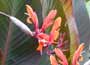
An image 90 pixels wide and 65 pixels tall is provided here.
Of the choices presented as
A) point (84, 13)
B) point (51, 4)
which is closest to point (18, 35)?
point (51, 4)

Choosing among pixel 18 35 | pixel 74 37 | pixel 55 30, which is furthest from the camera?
pixel 18 35

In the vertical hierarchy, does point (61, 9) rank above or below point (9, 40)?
above

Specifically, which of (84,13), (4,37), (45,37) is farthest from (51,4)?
(45,37)

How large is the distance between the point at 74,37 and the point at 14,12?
0.29m

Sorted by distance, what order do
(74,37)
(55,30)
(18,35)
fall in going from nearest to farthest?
(55,30)
(74,37)
(18,35)

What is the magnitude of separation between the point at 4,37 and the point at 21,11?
14cm

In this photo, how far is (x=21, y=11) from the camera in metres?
1.40

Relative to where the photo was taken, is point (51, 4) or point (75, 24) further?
point (51, 4)

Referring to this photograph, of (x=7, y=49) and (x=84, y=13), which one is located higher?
(x=84, y=13)

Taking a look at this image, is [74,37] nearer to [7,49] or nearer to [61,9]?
[61,9]

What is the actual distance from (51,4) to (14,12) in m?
0.18

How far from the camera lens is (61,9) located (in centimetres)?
142

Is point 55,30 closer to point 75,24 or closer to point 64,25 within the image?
point 75,24

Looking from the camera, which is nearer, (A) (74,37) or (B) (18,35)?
(A) (74,37)
